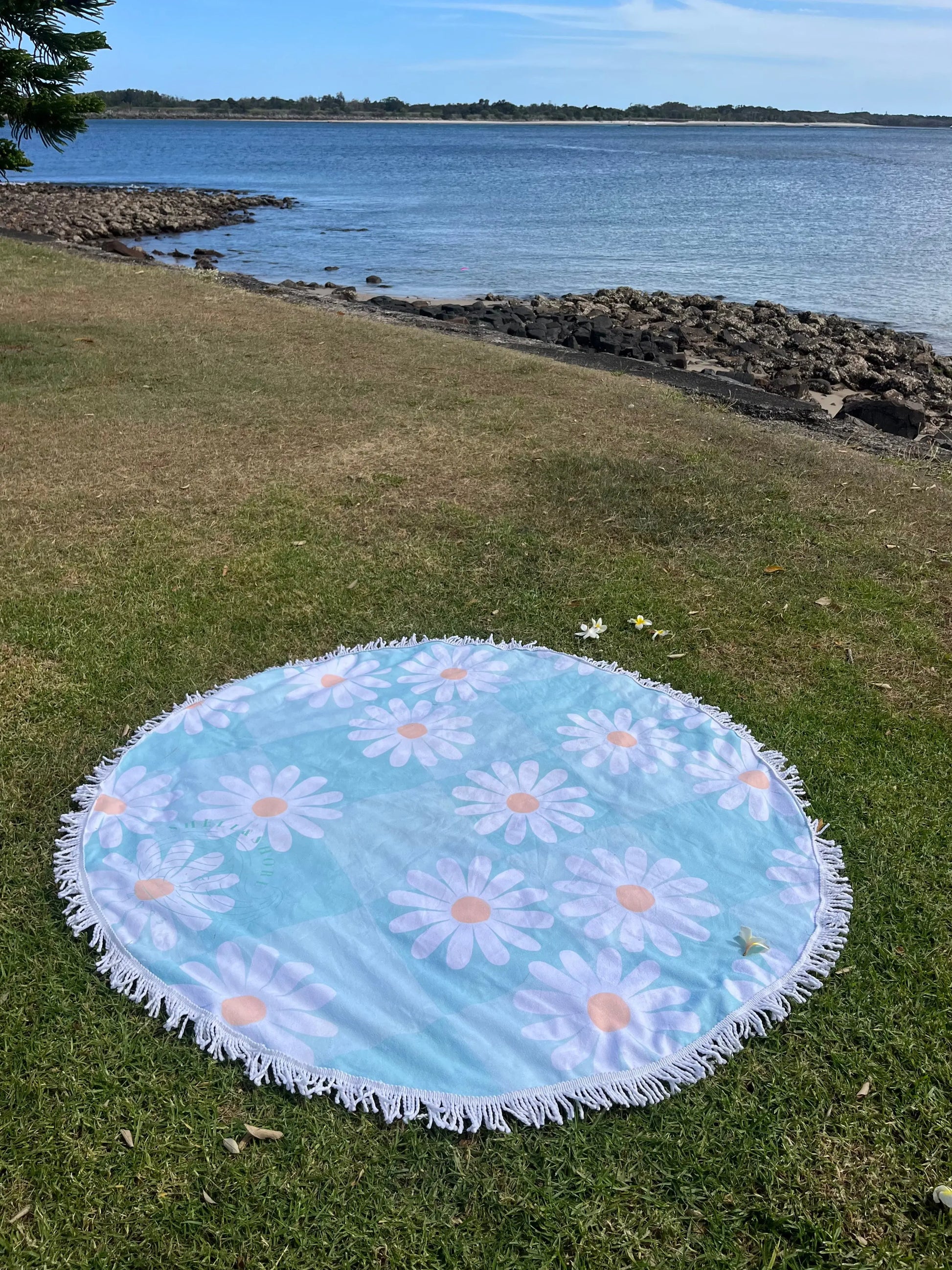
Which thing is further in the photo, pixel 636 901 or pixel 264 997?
pixel 636 901

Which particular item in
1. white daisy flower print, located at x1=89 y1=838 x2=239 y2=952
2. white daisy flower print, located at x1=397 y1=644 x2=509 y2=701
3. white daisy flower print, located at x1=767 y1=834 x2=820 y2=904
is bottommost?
white daisy flower print, located at x1=89 y1=838 x2=239 y2=952

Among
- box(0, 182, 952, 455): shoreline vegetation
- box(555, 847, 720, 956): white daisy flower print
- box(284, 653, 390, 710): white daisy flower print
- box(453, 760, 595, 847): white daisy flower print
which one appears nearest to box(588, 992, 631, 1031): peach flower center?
box(555, 847, 720, 956): white daisy flower print

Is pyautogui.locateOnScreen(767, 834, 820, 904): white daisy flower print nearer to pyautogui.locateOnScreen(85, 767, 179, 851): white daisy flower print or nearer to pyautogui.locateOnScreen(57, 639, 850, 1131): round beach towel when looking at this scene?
pyautogui.locateOnScreen(57, 639, 850, 1131): round beach towel

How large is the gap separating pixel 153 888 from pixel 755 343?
554 inches

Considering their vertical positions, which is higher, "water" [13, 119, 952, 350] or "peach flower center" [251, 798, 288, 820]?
"water" [13, 119, 952, 350]

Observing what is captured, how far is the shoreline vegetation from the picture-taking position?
10.3 meters

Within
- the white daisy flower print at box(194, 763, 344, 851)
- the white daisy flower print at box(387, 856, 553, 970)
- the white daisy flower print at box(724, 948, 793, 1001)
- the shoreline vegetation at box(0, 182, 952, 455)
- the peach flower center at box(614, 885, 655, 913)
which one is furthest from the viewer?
the shoreline vegetation at box(0, 182, 952, 455)

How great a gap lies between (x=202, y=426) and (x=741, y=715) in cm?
495

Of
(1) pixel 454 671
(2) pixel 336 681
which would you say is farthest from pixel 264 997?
(1) pixel 454 671

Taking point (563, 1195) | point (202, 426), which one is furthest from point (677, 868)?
point (202, 426)

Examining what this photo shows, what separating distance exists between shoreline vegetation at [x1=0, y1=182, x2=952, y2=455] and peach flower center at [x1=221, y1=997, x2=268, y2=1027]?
25.5 ft

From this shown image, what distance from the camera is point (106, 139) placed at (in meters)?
95.2

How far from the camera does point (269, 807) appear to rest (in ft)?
9.71

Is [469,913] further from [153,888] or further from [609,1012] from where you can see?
[153,888]
